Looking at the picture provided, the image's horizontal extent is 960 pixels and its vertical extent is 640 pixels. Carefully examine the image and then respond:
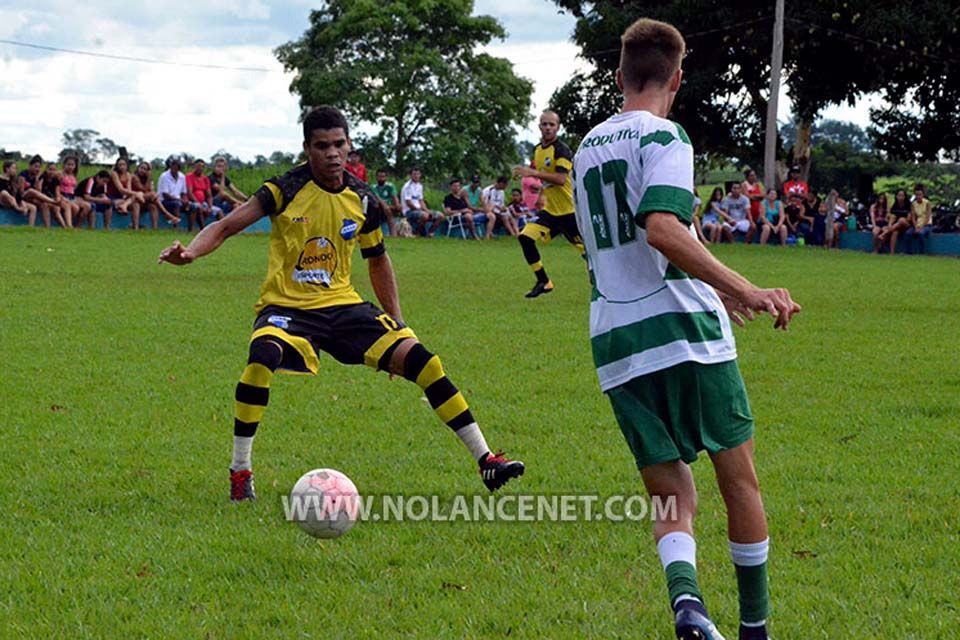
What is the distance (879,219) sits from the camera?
3086 cm

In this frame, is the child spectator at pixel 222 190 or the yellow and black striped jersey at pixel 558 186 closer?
the yellow and black striped jersey at pixel 558 186

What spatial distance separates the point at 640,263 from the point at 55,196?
24.6 m

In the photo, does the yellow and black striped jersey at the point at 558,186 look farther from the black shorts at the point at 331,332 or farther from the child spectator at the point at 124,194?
the child spectator at the point at 124,194

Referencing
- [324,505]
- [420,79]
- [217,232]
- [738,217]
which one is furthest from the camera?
[420,79]

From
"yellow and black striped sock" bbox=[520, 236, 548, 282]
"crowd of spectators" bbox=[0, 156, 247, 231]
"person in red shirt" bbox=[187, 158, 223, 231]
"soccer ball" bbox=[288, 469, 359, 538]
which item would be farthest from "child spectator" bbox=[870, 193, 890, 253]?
"soccer ball" bbox=[288, 469, 359, 538]

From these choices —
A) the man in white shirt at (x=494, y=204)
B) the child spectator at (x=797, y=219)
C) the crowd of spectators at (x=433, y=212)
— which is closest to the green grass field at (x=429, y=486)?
the crowd of spectators at (x=433, y=212)

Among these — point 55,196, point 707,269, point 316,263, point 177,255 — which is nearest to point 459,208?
point 55,196

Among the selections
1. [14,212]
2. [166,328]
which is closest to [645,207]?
[166,328]

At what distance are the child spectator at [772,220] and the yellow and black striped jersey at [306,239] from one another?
83.6 ft

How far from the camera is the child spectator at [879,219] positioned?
30203mm

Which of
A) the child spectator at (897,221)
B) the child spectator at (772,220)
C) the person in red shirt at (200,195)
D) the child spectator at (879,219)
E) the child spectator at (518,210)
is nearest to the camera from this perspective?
the person in red shirt at (200,195)

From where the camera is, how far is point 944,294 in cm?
1747

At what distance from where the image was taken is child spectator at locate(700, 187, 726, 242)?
31016 millimetres

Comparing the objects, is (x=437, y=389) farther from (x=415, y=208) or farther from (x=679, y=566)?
(x=415, y=208)
